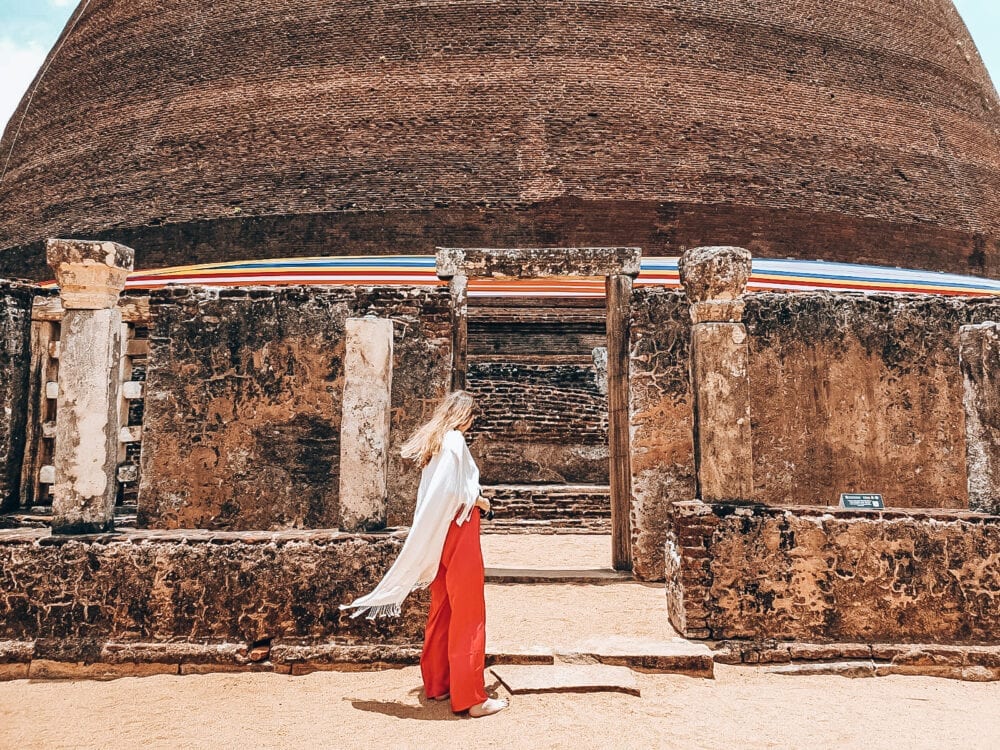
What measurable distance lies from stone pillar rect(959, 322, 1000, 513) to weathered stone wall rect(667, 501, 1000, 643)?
219 millimetres

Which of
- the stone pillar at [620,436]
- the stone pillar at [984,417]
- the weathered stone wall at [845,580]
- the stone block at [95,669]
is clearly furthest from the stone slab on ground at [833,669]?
the stone block at [95,669]

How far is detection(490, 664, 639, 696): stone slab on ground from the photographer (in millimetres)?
3461

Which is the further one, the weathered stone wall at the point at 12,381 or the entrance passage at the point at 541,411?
the entrance passage at the point at 541,411

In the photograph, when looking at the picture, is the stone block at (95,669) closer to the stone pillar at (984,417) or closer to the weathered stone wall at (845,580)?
the weathered stone wall at (845,580)

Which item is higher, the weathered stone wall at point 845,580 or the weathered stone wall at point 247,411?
the weathered stone wall at point 247,411

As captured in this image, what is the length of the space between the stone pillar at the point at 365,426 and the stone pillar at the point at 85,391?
119 cm

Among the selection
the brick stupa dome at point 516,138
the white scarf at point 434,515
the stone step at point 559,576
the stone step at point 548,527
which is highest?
the brick stupa dome at point 516,138

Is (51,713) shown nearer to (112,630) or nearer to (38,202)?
(112,630)

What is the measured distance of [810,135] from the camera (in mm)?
13328

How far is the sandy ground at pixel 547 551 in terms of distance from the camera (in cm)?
639

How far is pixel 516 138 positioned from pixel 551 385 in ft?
15.1

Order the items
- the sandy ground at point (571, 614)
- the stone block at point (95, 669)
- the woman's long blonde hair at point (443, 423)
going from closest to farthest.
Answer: the woman's long blonde hair at point (443, 423)
the stone block at point (95, 669)
the sandy ground at point (571, 614)

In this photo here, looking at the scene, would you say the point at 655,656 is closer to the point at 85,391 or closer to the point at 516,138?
the point at 85,391

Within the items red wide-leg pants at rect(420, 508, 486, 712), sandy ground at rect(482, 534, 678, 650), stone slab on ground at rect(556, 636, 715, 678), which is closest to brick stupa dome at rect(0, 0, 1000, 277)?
sandy ground at rect(482, 534, 678, 650)
